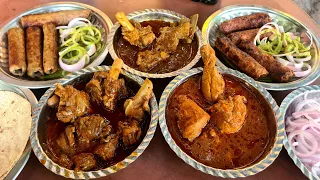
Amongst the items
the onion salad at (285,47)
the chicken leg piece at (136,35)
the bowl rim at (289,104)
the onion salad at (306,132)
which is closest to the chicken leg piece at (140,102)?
the chicken leg piece at (136,35)

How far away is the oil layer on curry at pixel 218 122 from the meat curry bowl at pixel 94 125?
0.21 m

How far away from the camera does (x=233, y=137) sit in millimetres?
1955

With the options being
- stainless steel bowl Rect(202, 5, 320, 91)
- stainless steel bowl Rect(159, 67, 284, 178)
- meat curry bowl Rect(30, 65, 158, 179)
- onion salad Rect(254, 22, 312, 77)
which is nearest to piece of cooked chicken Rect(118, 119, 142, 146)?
meat curry bowl Rect(30, 65, 158, 179)

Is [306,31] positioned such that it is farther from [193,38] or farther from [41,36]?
[41,36]

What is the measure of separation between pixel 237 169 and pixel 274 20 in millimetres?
1860

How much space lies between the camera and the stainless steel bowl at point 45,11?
2.29 m

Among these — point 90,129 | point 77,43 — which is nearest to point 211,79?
point 90,129

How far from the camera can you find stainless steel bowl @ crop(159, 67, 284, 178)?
1.76 m

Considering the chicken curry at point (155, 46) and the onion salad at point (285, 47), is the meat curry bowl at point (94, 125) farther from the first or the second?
the onion salad at point (285, 47)

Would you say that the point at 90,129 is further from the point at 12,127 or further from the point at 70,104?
the point at 12,127

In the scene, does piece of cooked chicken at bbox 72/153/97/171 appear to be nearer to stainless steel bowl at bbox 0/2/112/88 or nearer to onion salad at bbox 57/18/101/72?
stainless steel bowl at bbox 0/2/112/88

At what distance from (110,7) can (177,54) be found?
1001mm

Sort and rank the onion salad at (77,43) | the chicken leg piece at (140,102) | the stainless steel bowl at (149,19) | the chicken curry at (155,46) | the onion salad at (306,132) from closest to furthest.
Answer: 1. the chicken leg piece at (140,102)
2. the onion salad at (306,132)
3. the stainless steel bowl at (149,19)
4. the chicken curry at (155,46)
5. the onion salad at (77,43)

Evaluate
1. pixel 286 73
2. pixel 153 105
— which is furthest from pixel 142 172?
pixel 286 73
